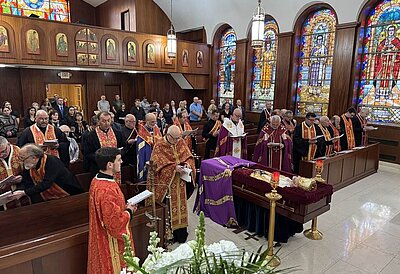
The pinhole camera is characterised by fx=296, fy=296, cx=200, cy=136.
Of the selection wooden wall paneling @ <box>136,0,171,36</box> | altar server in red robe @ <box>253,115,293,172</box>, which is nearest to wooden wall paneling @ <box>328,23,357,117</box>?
altar server in red robe @ <box>253,115,293,172</box>

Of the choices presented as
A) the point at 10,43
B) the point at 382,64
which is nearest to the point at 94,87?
the point at 10,43

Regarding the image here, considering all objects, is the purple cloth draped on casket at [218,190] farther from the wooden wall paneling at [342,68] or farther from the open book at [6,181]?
the wooden wall paneling at [342,68]

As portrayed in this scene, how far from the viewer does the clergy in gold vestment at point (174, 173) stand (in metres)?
3.88

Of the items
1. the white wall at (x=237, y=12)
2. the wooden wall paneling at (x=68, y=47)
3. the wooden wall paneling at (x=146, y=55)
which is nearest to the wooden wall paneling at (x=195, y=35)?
the white wall at (x=237, y=12)

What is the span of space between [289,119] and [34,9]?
12.3m

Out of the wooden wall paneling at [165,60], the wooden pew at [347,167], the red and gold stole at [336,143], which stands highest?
the wooden wall paneling at [165,60]

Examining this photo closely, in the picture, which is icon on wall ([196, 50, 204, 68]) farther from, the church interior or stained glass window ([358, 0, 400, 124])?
stained glass window ([358, 0, 400, 124])

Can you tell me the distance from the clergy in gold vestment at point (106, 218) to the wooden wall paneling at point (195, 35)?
12.3 meters

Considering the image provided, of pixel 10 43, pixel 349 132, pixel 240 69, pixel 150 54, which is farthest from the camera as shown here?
pixel 240 69

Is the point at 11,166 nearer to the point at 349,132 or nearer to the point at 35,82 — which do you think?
the point at 349,132

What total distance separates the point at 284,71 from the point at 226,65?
10.9 feet

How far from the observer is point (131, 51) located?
11.4 meters

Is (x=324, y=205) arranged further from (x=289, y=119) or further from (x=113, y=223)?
(x=289, y=119)

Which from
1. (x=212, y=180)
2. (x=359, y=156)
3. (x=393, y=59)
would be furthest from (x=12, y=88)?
(x=393, y=59)
